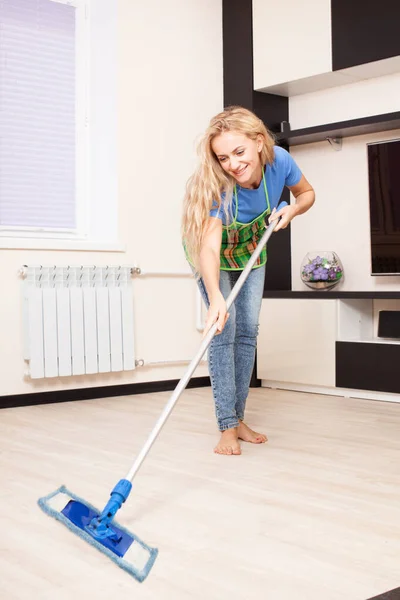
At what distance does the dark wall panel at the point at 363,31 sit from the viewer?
3498 mm

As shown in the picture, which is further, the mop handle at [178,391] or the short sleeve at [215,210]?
the short sleeve at [215,210]

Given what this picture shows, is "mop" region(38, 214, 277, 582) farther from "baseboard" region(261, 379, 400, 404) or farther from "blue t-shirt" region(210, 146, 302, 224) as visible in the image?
"baseboard" region(261, 379, 400, 404)

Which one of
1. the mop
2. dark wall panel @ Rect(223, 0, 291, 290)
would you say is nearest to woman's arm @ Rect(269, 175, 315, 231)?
the mop

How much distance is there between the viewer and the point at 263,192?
237 cm

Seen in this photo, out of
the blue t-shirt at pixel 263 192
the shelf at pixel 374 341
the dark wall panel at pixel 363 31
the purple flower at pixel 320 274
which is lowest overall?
the shelf at pixel 374 341

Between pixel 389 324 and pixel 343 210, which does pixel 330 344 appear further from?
pixel 343 210

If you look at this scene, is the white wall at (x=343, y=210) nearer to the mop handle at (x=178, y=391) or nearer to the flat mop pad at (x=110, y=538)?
the mop handle at (x=178, y=391)

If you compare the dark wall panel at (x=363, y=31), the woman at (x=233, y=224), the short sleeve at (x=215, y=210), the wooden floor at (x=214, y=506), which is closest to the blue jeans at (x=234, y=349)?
the woman at (x=233, y=224)

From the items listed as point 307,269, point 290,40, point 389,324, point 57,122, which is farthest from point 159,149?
point 389,324

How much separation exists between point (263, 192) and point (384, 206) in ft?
A: 4.79

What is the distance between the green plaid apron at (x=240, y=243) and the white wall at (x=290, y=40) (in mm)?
1603

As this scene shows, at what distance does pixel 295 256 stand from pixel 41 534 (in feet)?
9.41

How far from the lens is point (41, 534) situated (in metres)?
1.65

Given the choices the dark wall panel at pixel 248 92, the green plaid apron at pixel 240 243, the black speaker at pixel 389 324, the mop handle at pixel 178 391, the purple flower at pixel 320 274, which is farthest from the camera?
the dark wall panel at pixel 248 92
